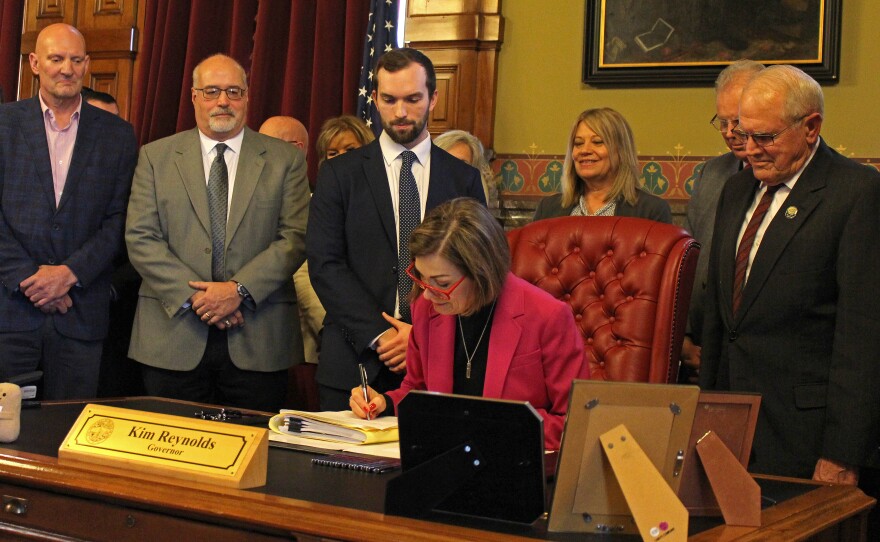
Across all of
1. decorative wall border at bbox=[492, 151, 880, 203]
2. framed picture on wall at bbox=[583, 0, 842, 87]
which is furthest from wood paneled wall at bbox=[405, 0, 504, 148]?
framed picture on wall at bbox=[583, 0, 842, 87]

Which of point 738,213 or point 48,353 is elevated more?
point 738,213

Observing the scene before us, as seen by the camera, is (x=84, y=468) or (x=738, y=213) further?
(x=738, y=213)

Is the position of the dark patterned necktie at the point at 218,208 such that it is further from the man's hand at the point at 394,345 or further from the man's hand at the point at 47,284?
the man's hand at the point at 394,345

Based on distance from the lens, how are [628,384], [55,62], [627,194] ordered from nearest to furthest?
[628,384], [627,194], [55,62]

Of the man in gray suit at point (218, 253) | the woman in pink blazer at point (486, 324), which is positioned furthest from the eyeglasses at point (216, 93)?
the woman in pink blazer at point (486, 324)

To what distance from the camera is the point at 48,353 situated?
165 inches

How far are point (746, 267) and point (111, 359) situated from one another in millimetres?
2737

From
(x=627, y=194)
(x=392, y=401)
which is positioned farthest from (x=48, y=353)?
(x=627, y=194)

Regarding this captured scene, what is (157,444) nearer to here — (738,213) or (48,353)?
(738,213)

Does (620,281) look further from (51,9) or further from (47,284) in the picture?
(51,9)

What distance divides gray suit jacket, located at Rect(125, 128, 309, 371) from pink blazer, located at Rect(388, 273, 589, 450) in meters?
1.31

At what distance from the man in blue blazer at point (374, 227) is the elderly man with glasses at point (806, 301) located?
1.14 m

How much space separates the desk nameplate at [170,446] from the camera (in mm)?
2154

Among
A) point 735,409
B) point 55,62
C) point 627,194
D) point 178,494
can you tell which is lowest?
point 178,494
